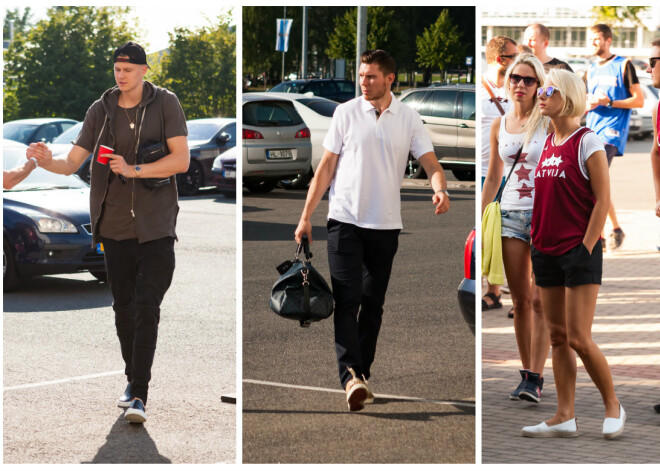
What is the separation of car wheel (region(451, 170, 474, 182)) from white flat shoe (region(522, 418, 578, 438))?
1338 mm

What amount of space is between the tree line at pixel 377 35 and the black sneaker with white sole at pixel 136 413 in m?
1.87

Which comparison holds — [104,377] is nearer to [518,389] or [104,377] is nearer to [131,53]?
[131,53]

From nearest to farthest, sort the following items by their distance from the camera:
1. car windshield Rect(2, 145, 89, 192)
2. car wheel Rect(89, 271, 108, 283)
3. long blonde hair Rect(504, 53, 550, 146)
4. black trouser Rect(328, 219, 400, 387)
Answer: black trouser Rect(328, 219, 400, 387), long blonde hair Rect(504, 53, 550, 146), car windshield Rect(2, 145, 89, 192), car wheel Rect(89, 271, 108, 283)

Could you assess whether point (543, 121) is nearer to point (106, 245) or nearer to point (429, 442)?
point (429, 442)

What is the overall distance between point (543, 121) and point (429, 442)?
1.94m

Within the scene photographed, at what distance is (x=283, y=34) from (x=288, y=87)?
227mm

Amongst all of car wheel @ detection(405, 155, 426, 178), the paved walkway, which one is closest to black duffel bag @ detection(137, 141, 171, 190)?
car wheel @ detection(405, 155, 426, 178)

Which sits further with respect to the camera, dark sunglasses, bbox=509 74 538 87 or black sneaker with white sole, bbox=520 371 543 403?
black sneaker with white sole, bbox=520 371 543 403

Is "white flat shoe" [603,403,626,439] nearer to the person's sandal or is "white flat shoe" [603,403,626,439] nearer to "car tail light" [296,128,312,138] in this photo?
"car tail light" [296,128,312,138]

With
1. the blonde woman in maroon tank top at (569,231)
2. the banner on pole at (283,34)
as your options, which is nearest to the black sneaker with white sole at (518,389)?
the blonde woman in maroon tank top at (569,231)

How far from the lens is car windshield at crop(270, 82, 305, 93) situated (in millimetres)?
4766

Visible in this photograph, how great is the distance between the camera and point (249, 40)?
15.8 feet

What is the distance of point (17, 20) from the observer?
17.4ft
